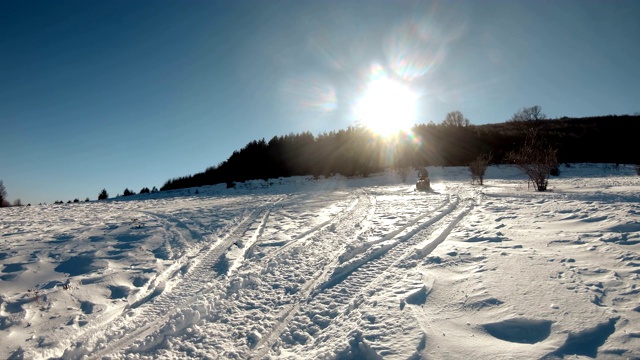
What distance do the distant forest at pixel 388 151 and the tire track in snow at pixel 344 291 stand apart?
64.4 ft

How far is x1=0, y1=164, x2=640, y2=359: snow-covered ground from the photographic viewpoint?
3078 mm

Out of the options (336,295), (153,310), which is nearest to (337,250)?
(336,295)

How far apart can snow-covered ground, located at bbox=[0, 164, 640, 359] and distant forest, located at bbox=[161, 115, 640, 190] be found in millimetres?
19070

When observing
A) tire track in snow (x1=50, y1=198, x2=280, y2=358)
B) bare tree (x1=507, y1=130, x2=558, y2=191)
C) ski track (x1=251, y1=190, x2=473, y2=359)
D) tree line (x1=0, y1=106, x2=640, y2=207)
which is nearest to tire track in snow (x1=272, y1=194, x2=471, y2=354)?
ski track (x1=251, y1=190, x2=473, y2=359)

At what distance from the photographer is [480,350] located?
2.81 m

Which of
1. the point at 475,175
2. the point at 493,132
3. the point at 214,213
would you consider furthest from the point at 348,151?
the point at 214,213

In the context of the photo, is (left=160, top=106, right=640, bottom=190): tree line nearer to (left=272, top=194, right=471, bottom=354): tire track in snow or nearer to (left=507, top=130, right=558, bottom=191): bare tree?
(left=507, top=130, right=558, bottom=191): bare tree

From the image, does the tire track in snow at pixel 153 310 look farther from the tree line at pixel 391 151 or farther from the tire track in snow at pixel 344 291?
the tree line at pixel 391 151

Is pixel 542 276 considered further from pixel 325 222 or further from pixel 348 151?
pixel 348 151

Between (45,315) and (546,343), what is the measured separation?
5.54 metres

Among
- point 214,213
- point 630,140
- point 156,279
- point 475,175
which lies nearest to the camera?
point 156,279

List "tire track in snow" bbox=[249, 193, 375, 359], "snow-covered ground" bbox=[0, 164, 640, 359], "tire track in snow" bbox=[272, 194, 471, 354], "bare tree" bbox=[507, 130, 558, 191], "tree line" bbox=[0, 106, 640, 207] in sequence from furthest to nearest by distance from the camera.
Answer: "tree line" bbox=[0, 106, 640, 207] → "bare tree" bbox=[507, 130, 558, 191] → "tire track in snow" bbox=[272, 194, 471, 354] → "tire track in snow" bbox=[249, 193, 375, 359] → "snow-covered ground" bbox=[0, 164, 640, 359]

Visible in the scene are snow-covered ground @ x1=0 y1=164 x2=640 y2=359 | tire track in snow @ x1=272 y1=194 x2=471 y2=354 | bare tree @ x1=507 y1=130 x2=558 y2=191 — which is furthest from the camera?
bare tree @ x1=507 y1=130 x2=558 y2=191

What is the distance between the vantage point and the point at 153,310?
163 inches
